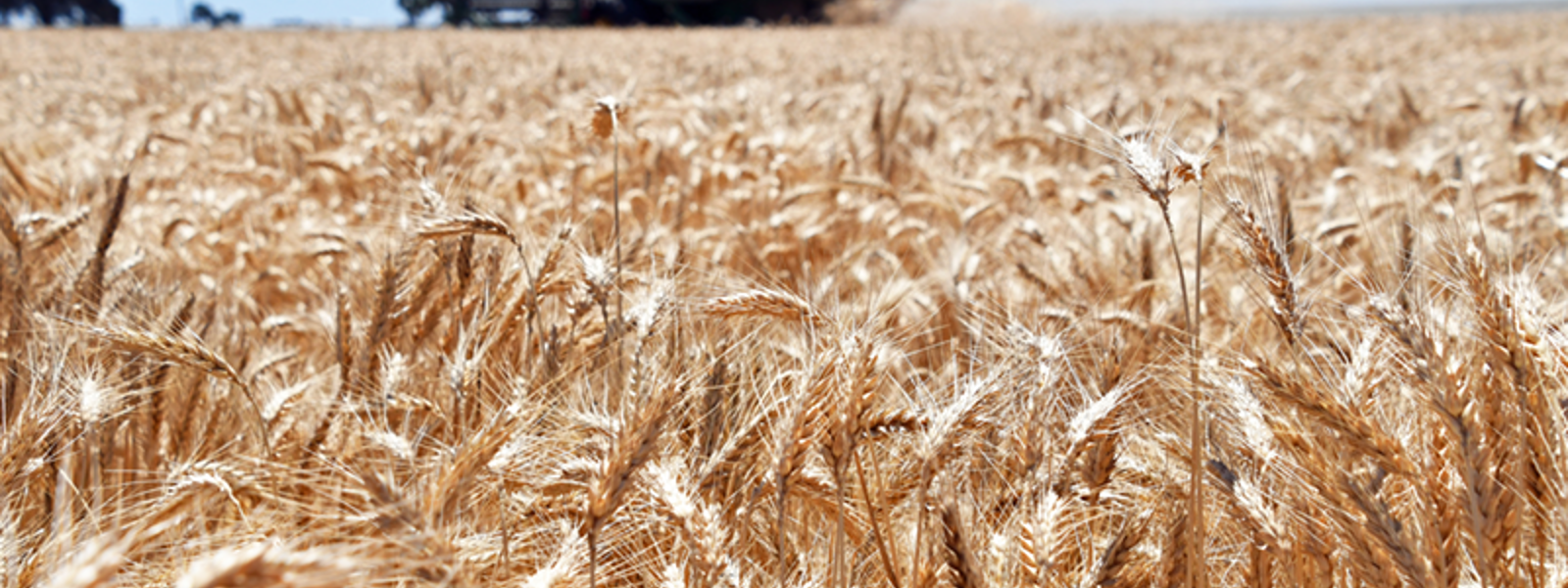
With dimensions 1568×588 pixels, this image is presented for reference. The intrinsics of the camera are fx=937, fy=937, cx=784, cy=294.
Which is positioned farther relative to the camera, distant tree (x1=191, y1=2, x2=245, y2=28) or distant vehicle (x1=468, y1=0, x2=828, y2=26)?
distant tree (x1=191, y1=2, x2=245, y2=28)

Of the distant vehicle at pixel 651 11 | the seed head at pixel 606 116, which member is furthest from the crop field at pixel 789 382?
the distant vehicle at pixel 651 11

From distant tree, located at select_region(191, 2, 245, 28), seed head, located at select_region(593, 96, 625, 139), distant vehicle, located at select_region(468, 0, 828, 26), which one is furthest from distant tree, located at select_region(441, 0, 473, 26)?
seed head, located at select_region(593, 96, 625, 139)

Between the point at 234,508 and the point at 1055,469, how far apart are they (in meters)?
1.11

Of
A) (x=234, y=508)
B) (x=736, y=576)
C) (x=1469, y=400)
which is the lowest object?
(x=234, y=508)

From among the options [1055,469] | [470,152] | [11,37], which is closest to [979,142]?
[470,152]

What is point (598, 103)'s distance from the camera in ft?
4.56

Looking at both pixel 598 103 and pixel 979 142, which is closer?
pixel 598 103

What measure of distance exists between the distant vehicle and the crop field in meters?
27.1

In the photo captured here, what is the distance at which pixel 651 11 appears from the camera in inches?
1175

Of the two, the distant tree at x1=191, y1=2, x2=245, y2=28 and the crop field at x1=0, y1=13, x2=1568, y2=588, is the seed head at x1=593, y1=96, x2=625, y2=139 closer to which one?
the crop field at x1=0, y1=13, x2=1568, y2=588

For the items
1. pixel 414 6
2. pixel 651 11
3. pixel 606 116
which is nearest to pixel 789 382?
pixel 606 116

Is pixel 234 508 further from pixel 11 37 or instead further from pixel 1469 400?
pixel 11 37

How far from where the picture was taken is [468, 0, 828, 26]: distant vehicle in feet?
95.6

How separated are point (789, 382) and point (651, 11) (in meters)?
30.2
